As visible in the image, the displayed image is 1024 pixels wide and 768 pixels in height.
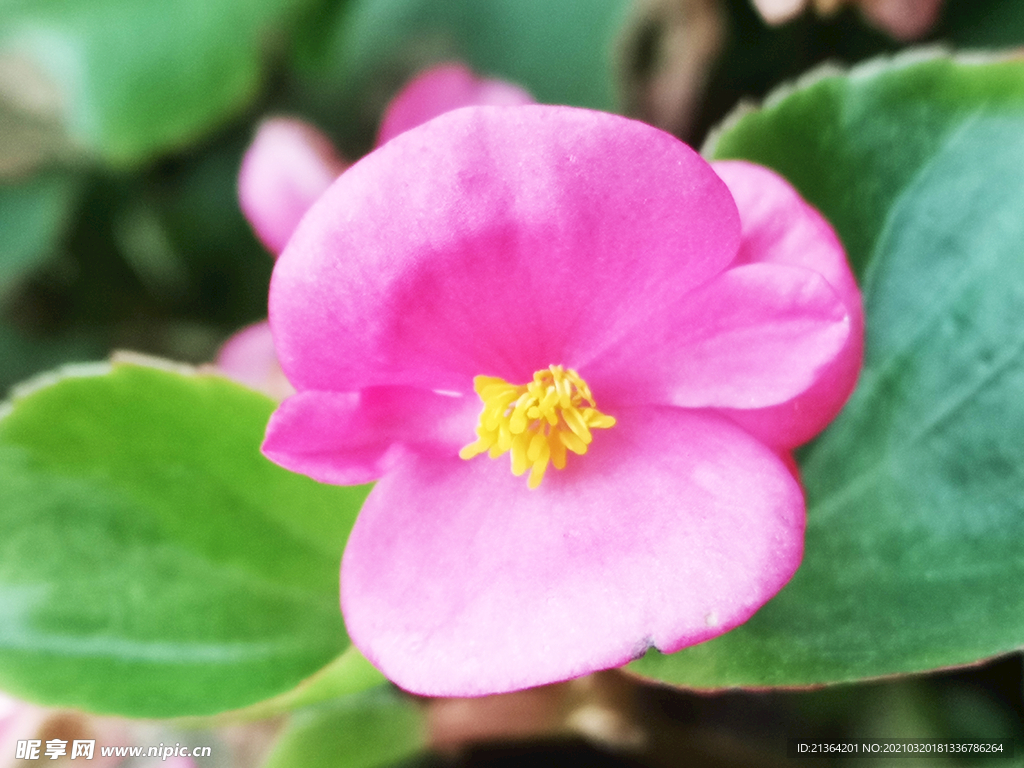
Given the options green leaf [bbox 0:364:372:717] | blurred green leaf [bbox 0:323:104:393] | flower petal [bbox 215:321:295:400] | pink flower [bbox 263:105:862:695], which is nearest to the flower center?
pink flower [bbox 263:105:862:695]

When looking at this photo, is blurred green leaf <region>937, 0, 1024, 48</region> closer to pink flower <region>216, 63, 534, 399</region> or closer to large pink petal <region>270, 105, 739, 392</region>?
pink flower <region>216, 63, 534, 399</region>

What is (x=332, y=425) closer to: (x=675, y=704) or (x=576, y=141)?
(x=576, y=141)

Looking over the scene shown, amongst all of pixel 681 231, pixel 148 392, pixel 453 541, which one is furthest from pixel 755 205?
pixel 148 392

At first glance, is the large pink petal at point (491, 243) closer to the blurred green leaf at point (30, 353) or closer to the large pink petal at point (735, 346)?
the large pink petal at point (735, 346)

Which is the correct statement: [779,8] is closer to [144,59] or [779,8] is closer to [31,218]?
[144,59]

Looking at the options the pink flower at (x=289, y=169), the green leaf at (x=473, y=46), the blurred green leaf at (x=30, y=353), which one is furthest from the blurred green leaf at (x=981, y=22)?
the blurred green leaf at (x=30, y=353)

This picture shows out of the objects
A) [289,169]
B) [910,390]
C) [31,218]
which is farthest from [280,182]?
[31,218]
